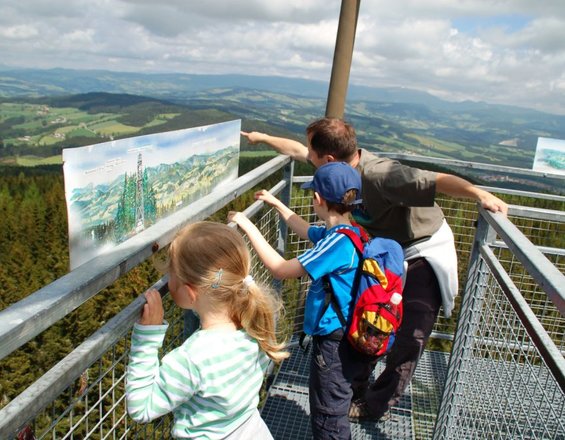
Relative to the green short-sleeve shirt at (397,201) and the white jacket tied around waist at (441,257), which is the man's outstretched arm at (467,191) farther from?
the white jacket tied around waist at (441,257)

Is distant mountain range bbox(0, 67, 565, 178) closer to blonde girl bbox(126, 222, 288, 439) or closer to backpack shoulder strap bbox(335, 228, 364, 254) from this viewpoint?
backpack shoulder strap bbox(335, 228, 364, 254)

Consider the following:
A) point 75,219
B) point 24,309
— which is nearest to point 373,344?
point 75,219

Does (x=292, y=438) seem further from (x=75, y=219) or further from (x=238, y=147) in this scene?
(x=75, y=219)

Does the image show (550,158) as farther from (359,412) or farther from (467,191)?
(359,412)

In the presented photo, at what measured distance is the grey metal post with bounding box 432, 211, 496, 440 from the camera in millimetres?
2531

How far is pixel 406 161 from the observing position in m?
4.40

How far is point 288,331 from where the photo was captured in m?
3.90

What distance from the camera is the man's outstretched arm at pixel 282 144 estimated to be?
3363 mm

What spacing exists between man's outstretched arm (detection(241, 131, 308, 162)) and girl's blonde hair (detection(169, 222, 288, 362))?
1.74 meters

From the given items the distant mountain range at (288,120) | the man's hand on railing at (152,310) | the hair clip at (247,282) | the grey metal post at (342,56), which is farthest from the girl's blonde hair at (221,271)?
the distant mountain range at (288,120)

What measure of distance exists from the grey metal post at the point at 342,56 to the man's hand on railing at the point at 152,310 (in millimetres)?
4109

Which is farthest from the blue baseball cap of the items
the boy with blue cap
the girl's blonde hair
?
the girl's blonde hair

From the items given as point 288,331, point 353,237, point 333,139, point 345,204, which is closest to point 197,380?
point 353,237

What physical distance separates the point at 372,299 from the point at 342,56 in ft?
12.5
